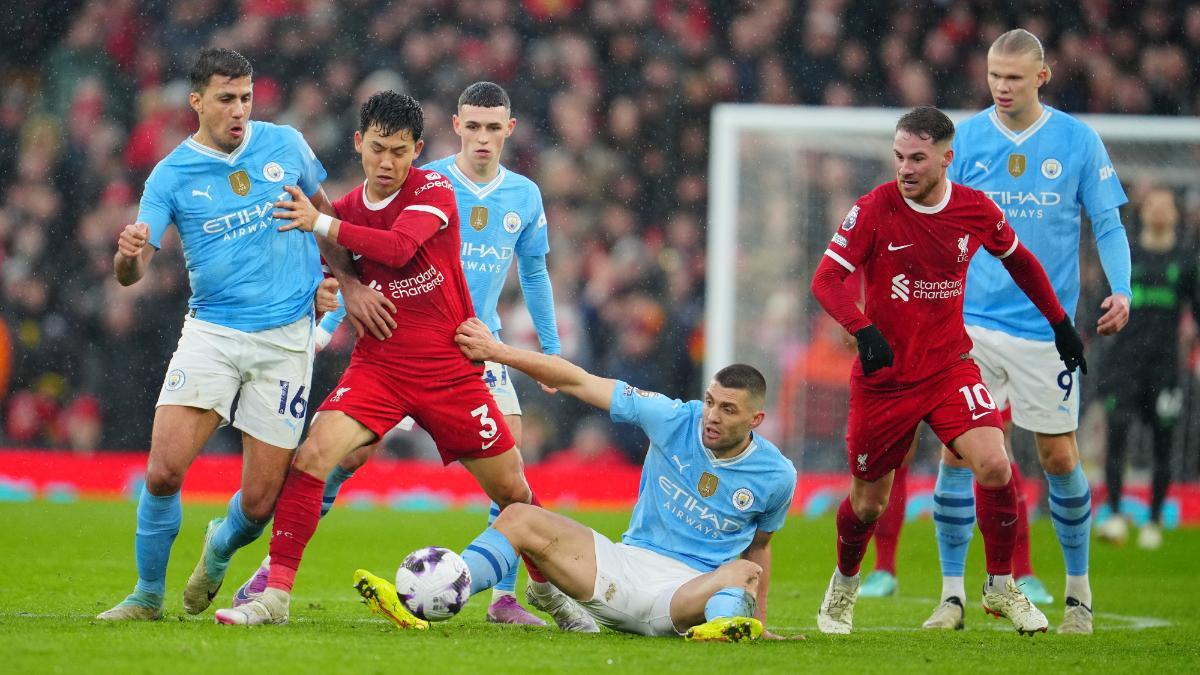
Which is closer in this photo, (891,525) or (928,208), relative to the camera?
(928,208)

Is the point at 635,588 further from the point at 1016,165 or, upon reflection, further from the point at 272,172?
the point at 1016,165

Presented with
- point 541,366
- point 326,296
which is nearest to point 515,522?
point 541,366

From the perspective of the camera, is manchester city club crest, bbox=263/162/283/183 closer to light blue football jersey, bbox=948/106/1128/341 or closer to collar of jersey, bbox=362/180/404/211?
collar of jersey, bbox=362/180/404/211

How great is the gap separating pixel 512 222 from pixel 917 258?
2.04 m

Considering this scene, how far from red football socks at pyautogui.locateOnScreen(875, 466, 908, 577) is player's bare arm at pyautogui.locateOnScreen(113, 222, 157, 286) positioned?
4311 mm

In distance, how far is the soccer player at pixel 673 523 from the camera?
6.12 m

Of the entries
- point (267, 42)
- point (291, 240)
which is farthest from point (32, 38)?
point (291, 240)

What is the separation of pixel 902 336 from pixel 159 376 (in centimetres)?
1022

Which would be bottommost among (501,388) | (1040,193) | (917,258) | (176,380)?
(501,388)

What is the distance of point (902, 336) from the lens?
22.3 ft

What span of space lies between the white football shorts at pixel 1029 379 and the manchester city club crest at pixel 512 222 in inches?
91.7

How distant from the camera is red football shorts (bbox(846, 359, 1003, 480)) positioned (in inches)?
263

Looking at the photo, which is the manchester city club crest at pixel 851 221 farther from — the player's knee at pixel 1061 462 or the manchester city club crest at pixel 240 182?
the manchester city club crest at pixel 240 182

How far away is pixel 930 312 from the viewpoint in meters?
6.81
